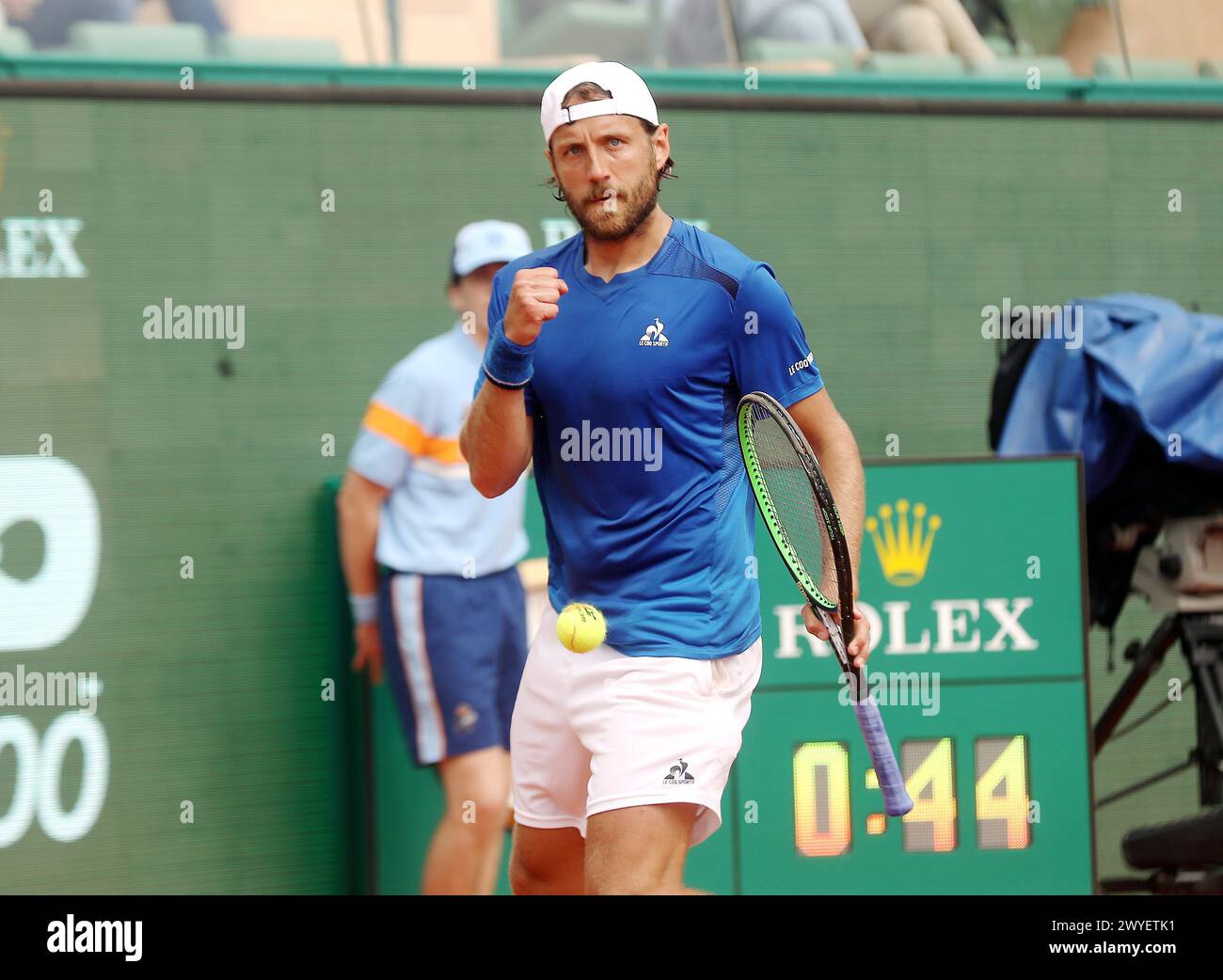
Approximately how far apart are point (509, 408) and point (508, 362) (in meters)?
0.10

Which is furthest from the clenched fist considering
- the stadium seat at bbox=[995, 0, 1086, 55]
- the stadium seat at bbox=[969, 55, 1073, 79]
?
the stadium seat at bbox=[995, 0, 1086, 55]

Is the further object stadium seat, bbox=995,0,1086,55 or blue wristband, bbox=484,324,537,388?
stadium seat, bbox=995,0,1086,55

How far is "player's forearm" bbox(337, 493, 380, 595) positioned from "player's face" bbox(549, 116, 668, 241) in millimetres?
2016

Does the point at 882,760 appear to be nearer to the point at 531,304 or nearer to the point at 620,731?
the point at 620,731

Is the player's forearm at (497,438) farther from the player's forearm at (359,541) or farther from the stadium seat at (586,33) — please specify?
the stadium seat at (586,33)

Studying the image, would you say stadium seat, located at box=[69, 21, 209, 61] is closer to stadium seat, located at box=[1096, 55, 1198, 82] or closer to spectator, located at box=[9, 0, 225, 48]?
spectator, located at box=[9, 0, 225, 48]

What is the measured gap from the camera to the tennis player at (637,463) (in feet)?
11.6

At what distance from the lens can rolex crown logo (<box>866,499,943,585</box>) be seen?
5.53 m

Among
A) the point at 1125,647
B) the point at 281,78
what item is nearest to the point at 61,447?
the point at 281,78

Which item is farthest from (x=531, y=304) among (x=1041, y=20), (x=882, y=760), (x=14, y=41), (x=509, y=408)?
(x=1041, y=20)

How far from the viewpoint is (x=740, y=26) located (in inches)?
251

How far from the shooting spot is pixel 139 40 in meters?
5.74
